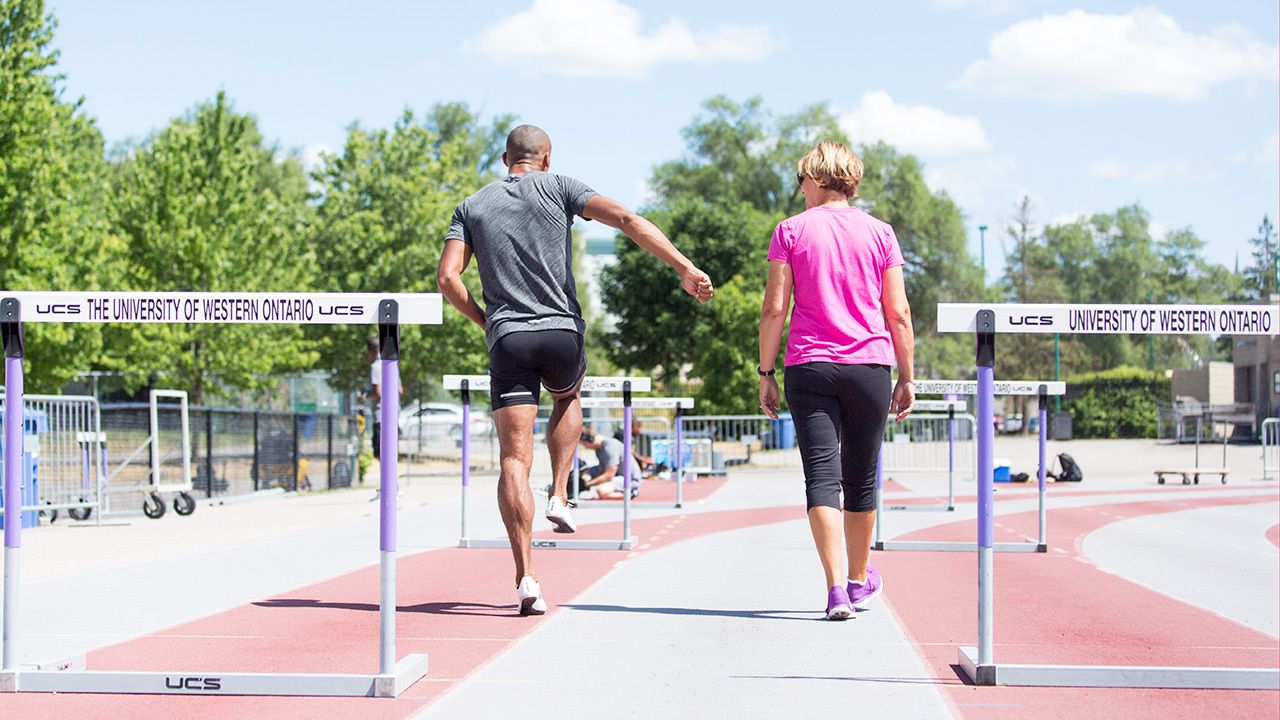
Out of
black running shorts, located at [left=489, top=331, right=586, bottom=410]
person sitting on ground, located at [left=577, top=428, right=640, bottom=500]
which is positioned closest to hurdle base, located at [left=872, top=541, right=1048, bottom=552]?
black running shorts, located at [left=489, top=331, right=586, bottom=410]

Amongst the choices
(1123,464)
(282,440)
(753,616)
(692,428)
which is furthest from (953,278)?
(753,616)

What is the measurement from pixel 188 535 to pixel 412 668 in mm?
9804

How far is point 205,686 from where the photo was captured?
454cm

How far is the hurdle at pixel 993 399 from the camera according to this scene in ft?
14.8

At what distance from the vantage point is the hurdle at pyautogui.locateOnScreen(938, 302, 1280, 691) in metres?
4.51

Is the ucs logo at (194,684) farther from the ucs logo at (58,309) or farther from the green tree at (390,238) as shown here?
the green tree at (390,238)

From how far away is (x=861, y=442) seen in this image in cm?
583

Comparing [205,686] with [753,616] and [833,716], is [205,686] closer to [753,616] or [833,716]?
[833,716]

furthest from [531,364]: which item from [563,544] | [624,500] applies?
[563,544]

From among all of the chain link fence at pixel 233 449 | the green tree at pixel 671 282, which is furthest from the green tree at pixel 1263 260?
the chain link fence at pixel 233 449

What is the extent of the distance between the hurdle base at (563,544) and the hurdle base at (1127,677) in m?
6.05

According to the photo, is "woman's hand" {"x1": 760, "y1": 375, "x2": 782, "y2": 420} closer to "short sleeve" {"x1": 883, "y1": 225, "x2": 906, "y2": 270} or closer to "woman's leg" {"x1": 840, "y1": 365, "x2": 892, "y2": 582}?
"woman's leg" {"x1": 840, "y1": 365, "x2": 892, "y2": 582}

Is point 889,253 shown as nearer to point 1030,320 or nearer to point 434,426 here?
point 1030,320

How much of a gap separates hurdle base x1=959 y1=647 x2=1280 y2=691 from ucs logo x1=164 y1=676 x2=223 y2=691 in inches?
106
